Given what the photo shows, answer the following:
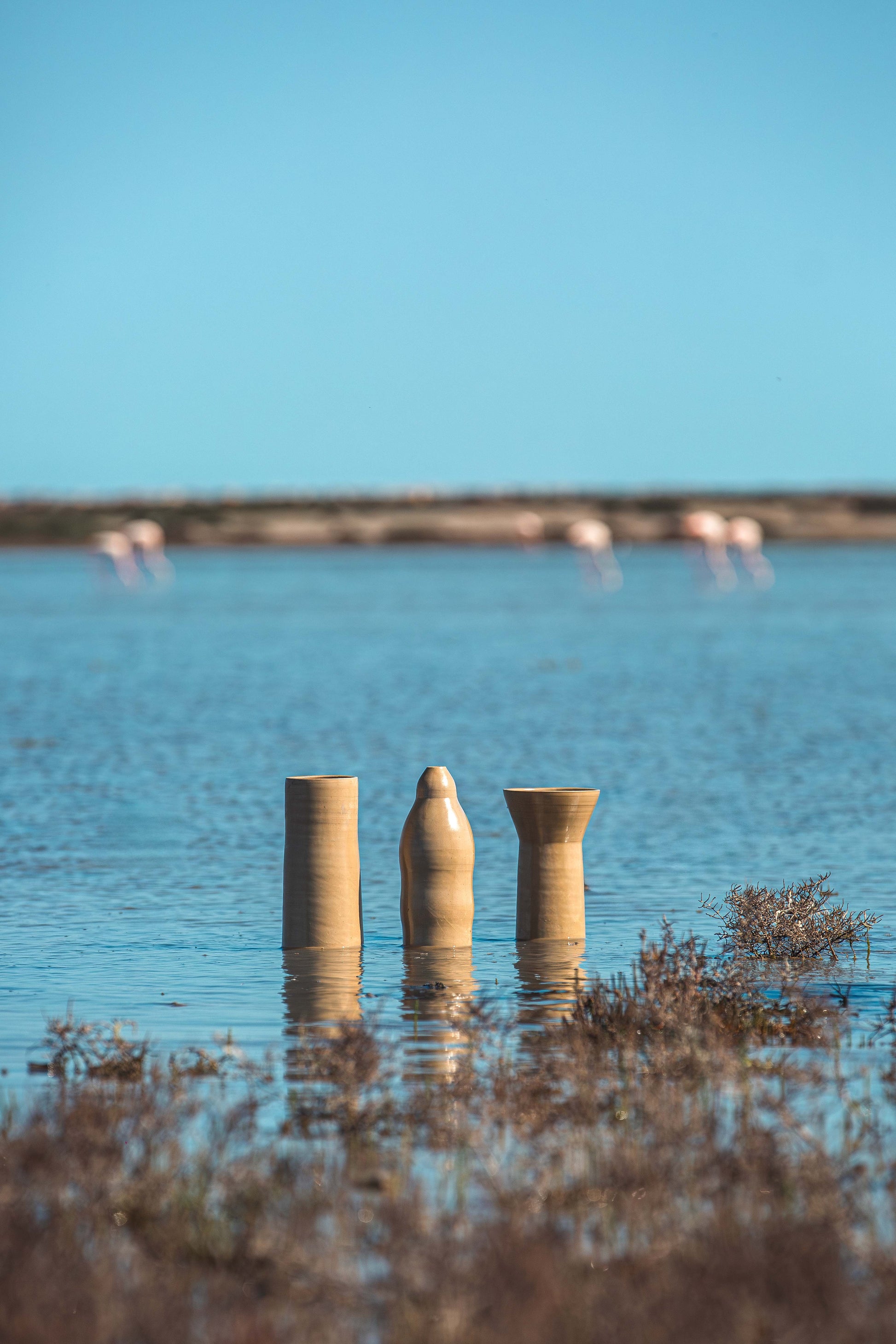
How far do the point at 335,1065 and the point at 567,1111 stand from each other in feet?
2.69

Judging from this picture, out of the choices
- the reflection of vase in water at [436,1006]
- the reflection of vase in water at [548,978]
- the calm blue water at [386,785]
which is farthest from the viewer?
the calm blue water at [386,785]

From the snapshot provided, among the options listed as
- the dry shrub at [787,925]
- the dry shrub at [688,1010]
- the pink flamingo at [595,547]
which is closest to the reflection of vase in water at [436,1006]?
the dry shrub at [688,1010]

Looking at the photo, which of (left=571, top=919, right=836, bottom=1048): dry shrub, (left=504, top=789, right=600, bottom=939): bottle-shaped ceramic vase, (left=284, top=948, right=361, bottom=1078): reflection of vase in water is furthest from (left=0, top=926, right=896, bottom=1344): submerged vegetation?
(left=504, top=789, right=600, bottom=939): bottle-shaped ceramic vase

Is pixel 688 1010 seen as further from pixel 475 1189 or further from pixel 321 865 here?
pixel 321 865

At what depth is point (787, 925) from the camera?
9.55m

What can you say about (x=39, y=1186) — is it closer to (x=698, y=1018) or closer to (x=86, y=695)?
(x=698, y=1018)

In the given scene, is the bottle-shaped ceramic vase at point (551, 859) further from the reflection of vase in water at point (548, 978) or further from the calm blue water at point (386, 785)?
the calm blue water at point (386, 785)

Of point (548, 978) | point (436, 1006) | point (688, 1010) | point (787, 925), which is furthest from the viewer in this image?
point (787, 925)

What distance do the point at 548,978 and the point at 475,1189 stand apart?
11.0 ft

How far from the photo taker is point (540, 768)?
18.8 meters

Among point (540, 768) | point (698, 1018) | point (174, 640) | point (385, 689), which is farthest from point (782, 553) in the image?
point (698, 1018)

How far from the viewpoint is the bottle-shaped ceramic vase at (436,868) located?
30.4ft

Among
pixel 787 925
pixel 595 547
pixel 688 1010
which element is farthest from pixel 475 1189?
pixel 595 547

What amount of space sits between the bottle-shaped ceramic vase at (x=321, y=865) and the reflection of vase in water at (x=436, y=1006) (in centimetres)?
38
